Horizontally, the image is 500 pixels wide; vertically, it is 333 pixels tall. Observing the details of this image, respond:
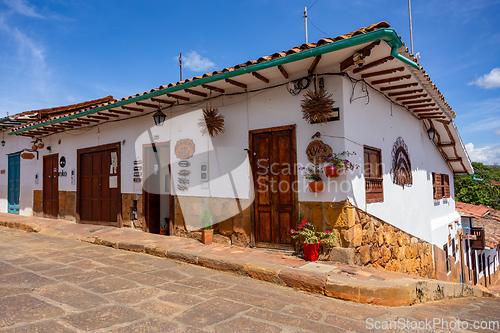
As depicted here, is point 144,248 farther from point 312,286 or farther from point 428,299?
point 428,299

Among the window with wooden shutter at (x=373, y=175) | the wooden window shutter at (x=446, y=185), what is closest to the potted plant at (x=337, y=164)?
the window with wooden shutter at (x=373, y=175)

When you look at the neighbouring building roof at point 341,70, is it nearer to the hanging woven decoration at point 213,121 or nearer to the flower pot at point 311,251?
the hanging woven decoration at point 213,121

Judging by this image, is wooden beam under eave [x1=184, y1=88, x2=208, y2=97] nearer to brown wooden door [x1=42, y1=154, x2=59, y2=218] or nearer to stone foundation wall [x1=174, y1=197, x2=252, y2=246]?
stone foundation wall [x1=174, y1=197, x2=252, y2=246]

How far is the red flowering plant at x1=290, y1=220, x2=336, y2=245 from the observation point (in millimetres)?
5141

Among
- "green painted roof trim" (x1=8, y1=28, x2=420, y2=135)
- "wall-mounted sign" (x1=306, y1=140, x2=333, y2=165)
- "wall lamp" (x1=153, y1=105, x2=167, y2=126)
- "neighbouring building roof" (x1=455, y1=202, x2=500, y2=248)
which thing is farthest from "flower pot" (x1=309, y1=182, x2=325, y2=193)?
"neighbouring building roof" (x1=455, y1=202, x2=500, y2=248)

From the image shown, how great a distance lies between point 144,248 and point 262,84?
394 centimetres

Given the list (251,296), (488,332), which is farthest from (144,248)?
(488,332)

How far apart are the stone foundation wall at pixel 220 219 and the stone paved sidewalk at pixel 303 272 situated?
256 millimetres

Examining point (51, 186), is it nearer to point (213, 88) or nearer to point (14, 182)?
point (14, 182)

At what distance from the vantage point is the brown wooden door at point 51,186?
10.8m

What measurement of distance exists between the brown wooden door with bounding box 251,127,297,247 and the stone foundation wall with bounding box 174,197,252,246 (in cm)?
27

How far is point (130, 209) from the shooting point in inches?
336

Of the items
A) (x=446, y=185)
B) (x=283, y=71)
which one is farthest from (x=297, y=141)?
(x=446, y=185)

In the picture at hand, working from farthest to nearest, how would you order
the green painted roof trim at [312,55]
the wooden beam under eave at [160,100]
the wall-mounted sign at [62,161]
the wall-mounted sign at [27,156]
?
the wall-mounted sign at [27,156] → the wall-mounted sign at [62,161] → the wooden beam under eave at [160,100] → the green painted roof trim at [312,55]
